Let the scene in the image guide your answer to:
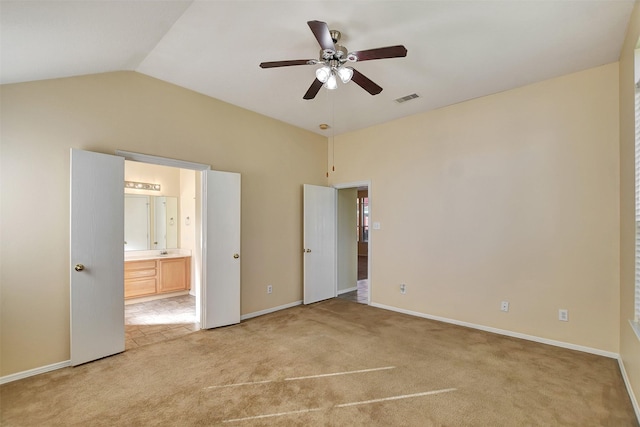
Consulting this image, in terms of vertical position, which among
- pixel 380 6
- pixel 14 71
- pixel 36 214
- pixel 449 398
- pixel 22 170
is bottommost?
pixel 449 398

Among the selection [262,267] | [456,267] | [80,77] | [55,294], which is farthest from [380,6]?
[55,294]

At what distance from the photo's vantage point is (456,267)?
3.98m

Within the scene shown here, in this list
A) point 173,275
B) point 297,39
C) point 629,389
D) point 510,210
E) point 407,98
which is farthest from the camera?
point 173,275

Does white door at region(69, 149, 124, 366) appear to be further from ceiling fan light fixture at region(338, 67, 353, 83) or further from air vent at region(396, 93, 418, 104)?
air vent at region(396, 93, 418, 104)

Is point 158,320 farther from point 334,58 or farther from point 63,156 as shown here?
point 334,58

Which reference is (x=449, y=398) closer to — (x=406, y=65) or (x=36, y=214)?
(x=406, y=65)

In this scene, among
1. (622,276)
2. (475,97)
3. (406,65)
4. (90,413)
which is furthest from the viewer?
(475,97)

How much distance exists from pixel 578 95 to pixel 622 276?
194 cm

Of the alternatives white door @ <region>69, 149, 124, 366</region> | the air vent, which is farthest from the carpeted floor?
the air vent

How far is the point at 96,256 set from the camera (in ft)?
9.48

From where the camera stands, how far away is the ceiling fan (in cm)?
206

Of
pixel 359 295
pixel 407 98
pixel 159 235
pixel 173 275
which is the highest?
pixel 407 98

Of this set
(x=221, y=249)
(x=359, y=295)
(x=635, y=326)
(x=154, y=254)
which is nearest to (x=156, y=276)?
(x=154, y=254)

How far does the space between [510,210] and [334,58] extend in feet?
9.26
